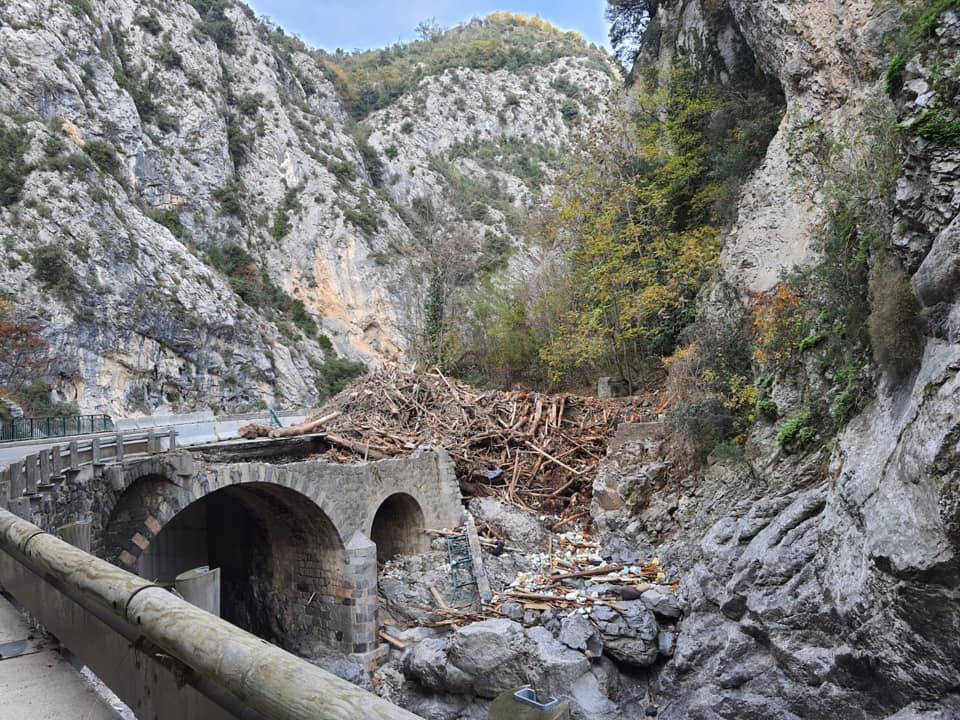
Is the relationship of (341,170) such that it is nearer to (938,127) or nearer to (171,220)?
(171,220)

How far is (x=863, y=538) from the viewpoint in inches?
255

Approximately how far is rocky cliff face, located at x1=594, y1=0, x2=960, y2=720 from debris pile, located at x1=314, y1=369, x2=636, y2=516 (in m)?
4.48

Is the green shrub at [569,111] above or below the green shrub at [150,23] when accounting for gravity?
above

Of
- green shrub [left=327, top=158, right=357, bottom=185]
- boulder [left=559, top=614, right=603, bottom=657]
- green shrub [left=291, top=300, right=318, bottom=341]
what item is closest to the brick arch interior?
boulder [left=559, top=614, right=603, bottom=657]

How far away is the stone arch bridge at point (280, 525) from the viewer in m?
10.5

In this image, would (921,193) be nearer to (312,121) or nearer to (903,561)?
(903,561)

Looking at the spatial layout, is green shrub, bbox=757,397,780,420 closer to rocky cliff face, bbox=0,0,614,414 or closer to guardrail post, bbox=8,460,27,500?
guardrail post, bbox=8,460,27,500

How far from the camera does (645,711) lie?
891 centimetres

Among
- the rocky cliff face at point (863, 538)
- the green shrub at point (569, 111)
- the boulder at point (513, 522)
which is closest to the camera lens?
the rocky cliff face at point (863, 538)

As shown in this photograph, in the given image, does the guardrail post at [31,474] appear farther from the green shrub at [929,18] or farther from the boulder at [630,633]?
the green shrub at [929,18]

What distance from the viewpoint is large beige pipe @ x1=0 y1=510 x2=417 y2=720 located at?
1245 mm

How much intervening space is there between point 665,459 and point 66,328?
25.8 meters

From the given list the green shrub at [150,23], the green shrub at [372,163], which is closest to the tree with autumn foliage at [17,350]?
the green shrub at [150,23]

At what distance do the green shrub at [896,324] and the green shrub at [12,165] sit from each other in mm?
33680
